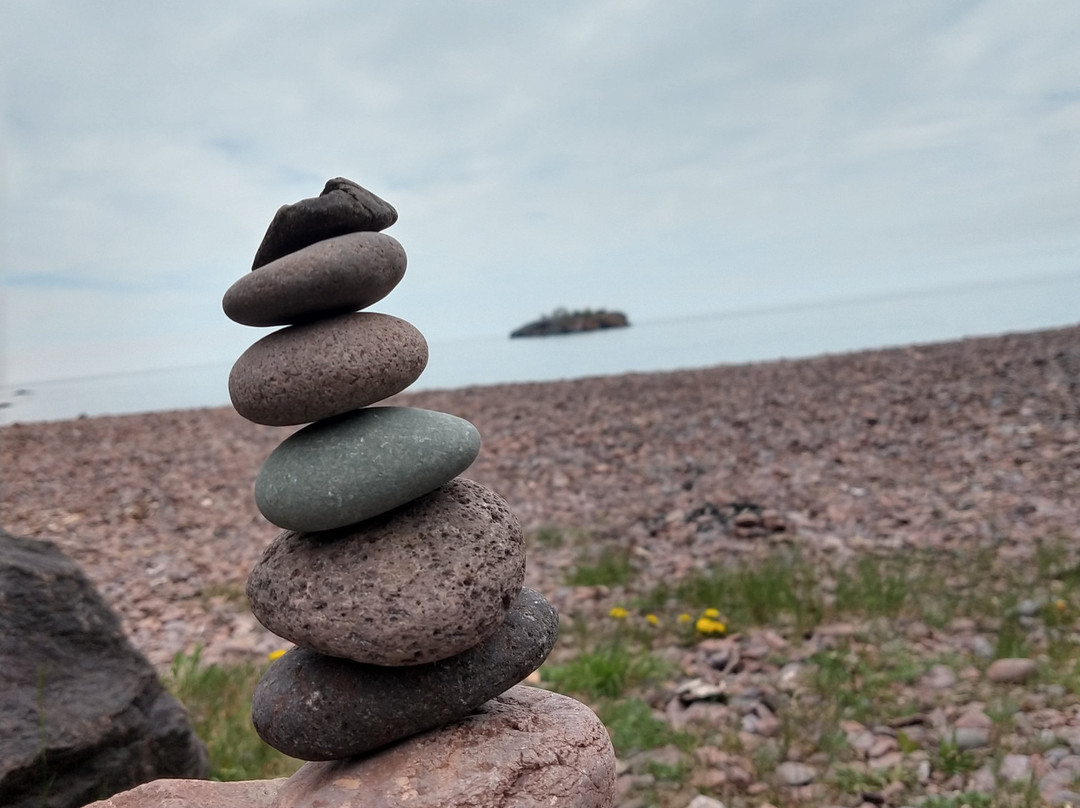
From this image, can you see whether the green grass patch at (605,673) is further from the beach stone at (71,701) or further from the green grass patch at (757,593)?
the beach stone at (71,701)

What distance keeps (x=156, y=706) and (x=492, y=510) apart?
7.43 feet

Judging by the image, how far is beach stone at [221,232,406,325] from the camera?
2.71 metres

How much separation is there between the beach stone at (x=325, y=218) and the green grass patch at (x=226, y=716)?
2.67 meters

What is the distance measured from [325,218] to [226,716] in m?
3.34

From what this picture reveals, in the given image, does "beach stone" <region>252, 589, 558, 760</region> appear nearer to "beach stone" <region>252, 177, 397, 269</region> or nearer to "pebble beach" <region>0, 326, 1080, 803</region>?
"beach stone" <region>252, 177, 397, 269</region>

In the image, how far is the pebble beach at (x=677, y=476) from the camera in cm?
696

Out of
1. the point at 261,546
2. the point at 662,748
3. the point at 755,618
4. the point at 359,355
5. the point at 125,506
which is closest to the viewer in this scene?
the point at 359,355

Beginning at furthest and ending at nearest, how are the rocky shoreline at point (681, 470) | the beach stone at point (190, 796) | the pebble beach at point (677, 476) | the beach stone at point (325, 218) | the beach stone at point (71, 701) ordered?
the rocky shoreline at point (681, 470) < the pebble beach at point (677, 476) < the beach stone at point (71, 701) < the beach stone at point (190, 796) < the beach stone at point (325, 218)

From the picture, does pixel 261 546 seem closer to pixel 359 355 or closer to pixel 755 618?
pixel 755 618

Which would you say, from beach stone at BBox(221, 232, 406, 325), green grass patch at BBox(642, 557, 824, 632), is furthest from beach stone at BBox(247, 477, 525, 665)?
green grass patch at BBox(642, 557, 824, 632)

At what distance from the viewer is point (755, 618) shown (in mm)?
5676

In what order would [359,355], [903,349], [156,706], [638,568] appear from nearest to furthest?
[359,355] → [156,706] → [638,568] → [903,349]

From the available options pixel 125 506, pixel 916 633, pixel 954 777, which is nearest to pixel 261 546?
pixel 125 506

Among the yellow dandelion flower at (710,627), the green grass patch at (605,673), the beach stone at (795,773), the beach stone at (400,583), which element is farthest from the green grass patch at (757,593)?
the beach stone at (400,583)
